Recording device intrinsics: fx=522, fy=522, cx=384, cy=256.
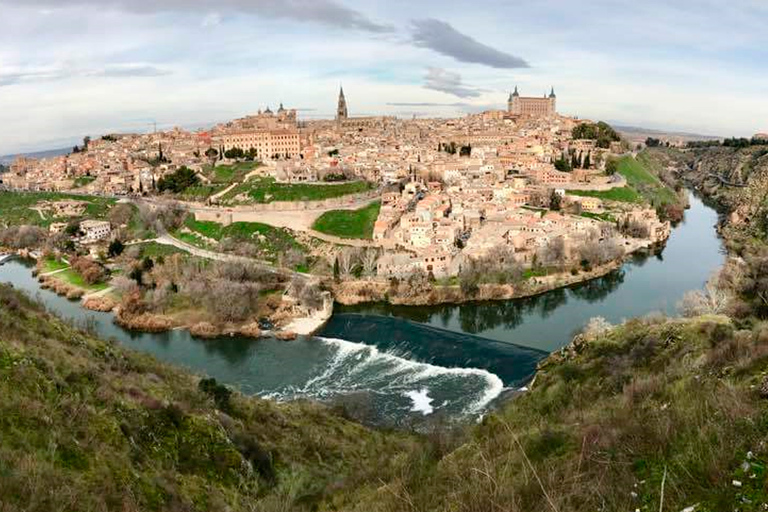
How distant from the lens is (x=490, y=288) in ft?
82.4

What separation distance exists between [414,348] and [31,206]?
135 ft

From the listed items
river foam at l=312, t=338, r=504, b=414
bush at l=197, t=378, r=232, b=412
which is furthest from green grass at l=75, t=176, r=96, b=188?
bush at l=197, t=378, r=232, b=412

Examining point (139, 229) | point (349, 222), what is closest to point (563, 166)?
point (349, 222)

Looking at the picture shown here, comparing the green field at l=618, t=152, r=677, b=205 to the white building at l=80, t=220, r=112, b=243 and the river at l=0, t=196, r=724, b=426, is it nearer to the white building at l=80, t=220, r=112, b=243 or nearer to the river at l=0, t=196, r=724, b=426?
the river at l=0, t=196, r=724, b=426

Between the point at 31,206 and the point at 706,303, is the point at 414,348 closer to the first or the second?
the point at 706,303

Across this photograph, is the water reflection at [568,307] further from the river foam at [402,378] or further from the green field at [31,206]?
the green field at [31,206]

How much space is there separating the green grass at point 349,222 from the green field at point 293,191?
2.91 meters

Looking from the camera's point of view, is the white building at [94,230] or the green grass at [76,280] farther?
the white building at [94,230]

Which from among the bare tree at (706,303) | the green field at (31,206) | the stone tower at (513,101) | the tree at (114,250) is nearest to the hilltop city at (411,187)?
the green field at (31,206)

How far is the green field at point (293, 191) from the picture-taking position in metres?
36.4

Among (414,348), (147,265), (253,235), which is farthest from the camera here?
(253,235)

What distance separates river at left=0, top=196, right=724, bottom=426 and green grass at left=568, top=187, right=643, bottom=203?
42.5 feet

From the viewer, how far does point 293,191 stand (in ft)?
121

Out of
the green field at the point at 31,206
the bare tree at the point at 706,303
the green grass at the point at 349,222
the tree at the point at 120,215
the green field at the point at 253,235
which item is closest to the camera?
the bare tree at the point at 706,303
